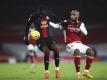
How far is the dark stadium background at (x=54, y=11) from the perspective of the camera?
3120 centimetres

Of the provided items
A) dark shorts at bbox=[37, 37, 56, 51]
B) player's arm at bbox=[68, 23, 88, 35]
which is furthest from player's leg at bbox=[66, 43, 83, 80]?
dark shorts at bbox=[37, 37, 56, 51]

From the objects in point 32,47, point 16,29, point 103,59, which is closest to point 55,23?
point 32,47

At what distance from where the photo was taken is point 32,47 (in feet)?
68.4

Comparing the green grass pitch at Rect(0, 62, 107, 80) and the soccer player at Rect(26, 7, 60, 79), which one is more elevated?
the soccer player at Rect(26, 7, 60, 79)

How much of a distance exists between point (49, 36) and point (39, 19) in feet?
1.79

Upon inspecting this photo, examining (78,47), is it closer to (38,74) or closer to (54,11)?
(38,74)

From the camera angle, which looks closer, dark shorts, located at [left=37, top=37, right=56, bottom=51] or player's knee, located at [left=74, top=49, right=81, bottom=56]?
player's knee, located at [left=74, top=49, right=81, bottom=56]

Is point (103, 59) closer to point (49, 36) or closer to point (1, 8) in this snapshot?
point (1, 8)

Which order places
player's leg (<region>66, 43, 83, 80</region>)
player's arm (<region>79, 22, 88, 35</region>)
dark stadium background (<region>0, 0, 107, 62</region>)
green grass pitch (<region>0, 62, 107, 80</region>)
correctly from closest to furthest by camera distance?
1. player's leg (<region>66, 43, 83, 80</region>)
2. player's arm (<region>79, 22, 88, 35</region>)
3. green grass pitch (<region>0, 62, 107, 80</region>)
4. dark stadium background (<region>0, 0, 107, 62</region>)

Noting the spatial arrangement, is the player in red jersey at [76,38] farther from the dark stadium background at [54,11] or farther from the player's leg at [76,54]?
the dark stadium background at [54,11]

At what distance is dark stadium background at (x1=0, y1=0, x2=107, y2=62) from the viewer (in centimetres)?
3120

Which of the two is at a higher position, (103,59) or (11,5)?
(11,5)

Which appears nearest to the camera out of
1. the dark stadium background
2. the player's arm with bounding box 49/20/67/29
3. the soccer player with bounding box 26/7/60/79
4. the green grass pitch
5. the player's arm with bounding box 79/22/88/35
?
the player's arm with bounding box 79/22/88/35

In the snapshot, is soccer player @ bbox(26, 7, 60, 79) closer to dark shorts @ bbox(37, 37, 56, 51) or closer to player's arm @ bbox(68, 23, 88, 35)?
dark shorts @ bbox(37, 37, 56, 51)
